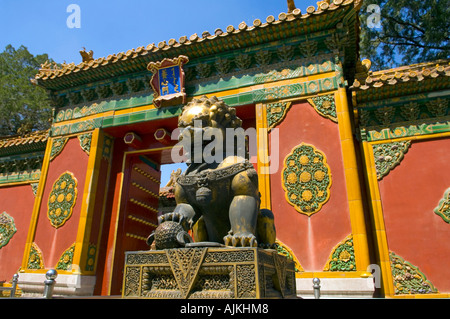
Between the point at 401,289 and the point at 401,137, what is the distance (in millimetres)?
2785

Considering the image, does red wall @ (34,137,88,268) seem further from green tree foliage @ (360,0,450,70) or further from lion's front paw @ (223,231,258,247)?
green tree foliage @ (360,0,450,70)

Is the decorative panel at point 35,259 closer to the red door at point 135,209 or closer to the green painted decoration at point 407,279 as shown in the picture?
the red door at point 135,209

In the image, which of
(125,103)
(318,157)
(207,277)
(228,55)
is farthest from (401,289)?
(125,103)

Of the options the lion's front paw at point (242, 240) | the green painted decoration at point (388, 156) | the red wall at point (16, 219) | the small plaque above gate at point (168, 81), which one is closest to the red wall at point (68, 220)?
the red wall at point (16, 219)

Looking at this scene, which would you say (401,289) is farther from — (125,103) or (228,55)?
(125,103)

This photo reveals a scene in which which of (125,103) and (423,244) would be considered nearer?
(423,244)

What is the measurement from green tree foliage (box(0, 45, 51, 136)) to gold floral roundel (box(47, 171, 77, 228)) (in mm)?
6703

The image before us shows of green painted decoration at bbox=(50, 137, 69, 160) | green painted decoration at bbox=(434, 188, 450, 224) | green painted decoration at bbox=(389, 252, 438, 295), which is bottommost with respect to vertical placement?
green painted decoration at bbox=(389, 252, 438, 295)

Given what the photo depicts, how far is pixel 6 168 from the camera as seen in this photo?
10.0 m

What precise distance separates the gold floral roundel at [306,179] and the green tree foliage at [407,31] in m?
8.12

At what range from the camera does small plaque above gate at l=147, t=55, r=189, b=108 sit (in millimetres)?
7508

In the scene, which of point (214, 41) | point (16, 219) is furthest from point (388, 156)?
point (16, 219)

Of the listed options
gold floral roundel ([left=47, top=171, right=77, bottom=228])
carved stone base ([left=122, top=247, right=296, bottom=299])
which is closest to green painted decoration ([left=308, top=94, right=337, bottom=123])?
carved stone base ([left=122, top=247, right=296, bottom=299])

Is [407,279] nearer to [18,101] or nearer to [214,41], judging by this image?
[214,41]
